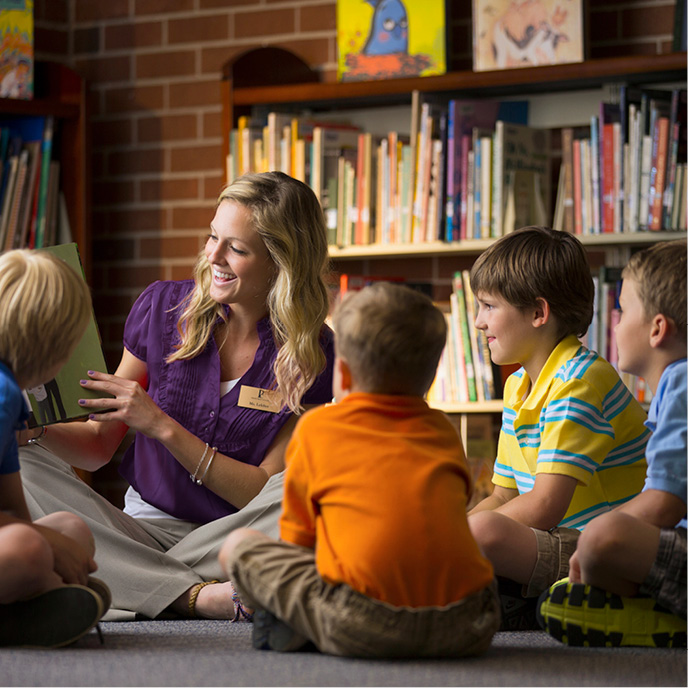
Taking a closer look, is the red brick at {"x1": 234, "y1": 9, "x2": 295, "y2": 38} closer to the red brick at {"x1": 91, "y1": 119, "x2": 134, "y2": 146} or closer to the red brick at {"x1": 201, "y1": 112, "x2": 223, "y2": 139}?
the red brick at {"x1": 201, "y1": 112, "x2": 223, "y2": 139}

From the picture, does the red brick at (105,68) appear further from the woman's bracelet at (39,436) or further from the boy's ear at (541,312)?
the boy's ear at (541,312)

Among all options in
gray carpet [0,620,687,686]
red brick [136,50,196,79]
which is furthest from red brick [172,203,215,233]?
gray carpet [0,620,687,686]

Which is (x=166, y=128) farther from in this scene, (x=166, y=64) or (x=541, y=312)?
(x=541, y=312)

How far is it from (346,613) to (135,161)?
8.08ft

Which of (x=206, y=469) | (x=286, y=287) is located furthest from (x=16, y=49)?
(x=206, y=469)

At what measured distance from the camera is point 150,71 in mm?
3369

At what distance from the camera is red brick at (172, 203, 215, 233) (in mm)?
3297

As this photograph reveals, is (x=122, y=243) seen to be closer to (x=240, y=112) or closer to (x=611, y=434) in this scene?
(x=240, y=112)

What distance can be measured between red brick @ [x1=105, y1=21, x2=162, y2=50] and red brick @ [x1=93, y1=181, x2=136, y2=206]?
0.46 m

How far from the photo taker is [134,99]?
11.1 feet

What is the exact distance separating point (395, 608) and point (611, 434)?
579 millimetres

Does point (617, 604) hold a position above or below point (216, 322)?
below

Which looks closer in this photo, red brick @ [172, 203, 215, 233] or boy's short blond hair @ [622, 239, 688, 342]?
boy's short blond hair @ [622, 239, 688, 342]

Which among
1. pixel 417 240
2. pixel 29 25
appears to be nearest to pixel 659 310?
pixel 417 240
